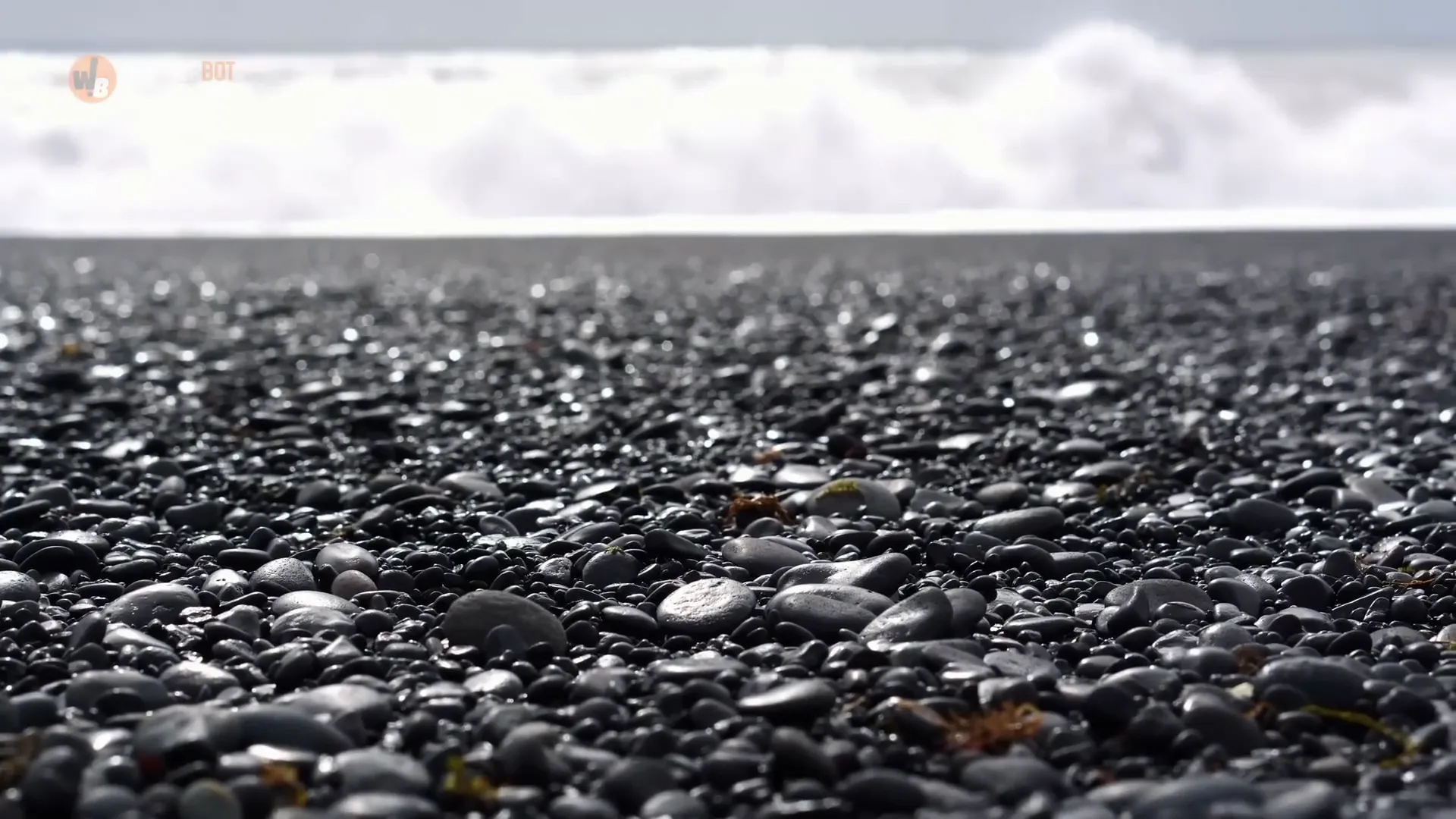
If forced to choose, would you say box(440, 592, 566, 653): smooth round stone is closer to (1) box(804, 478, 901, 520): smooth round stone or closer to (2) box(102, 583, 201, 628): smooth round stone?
(2) box(102, 583, 201, 628): smooth round stone

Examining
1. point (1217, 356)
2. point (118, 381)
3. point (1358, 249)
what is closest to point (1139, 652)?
point (1217, 356)

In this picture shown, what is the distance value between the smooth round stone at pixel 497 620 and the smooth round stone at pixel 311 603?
0.42 m

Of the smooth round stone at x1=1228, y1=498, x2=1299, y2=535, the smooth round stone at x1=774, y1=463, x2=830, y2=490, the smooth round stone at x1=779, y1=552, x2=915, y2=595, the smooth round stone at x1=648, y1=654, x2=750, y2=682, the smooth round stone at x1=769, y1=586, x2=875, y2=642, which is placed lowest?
the smooth round stone at x1=648, y1=654, x2=750, y2=682

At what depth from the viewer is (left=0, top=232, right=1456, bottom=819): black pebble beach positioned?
327 centimetres

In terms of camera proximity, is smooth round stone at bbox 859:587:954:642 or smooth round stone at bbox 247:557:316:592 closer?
smooth round stone at bbox 859:587:954:642

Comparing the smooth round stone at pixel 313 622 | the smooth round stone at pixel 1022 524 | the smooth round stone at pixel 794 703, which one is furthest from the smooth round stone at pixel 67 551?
the smooth round stone at pixel 1022 524

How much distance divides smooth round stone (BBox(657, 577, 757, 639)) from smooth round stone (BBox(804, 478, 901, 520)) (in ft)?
4.70

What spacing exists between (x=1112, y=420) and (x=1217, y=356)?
266 centimetres

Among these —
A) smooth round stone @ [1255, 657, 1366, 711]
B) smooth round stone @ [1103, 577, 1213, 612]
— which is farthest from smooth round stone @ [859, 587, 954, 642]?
smooth round stone @ [1255, 657, 1366, 711]

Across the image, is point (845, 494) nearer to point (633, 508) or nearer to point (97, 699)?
point (633, 508)

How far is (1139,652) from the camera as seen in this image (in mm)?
4203

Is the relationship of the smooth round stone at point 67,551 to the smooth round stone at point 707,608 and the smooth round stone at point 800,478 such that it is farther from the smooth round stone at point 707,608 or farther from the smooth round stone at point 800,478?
the smooth round stone at point 800,478

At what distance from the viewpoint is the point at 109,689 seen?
3.64m

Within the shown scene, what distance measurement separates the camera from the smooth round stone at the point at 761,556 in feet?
16.5
